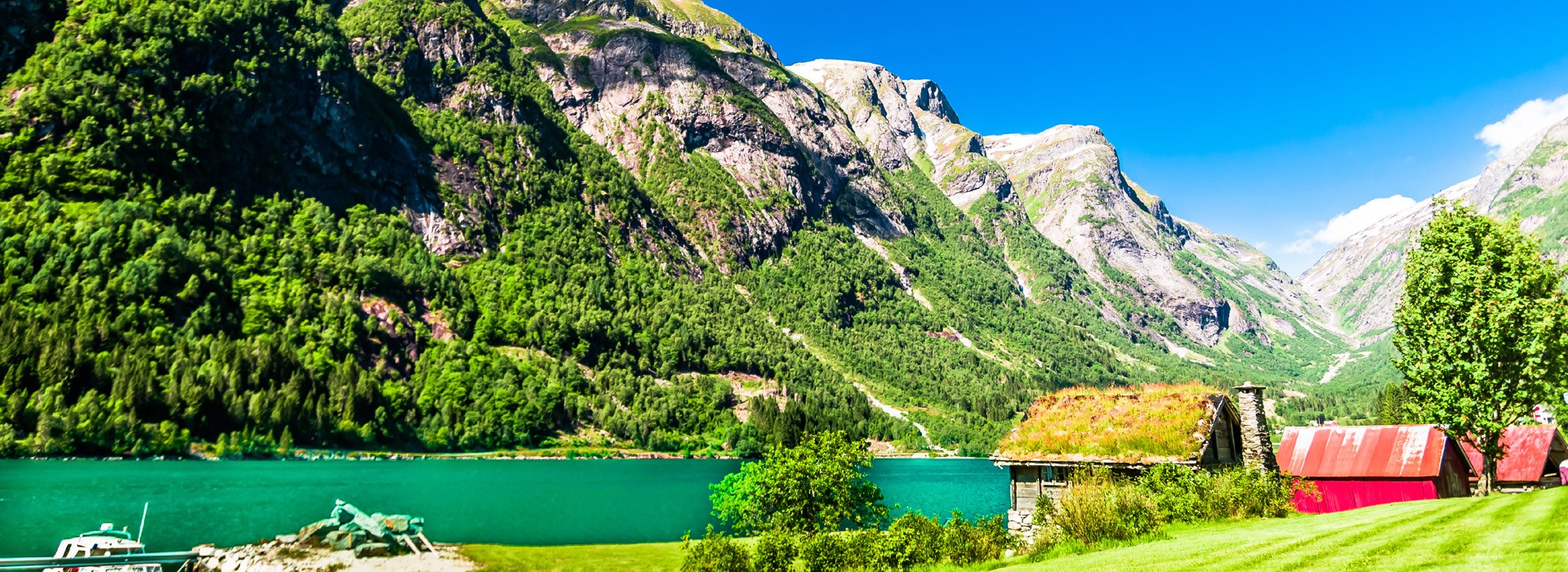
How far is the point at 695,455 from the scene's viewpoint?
195375 mm

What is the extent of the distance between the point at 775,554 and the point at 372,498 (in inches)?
2637

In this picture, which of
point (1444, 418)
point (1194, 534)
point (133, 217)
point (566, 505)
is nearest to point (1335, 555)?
point (1194, 534)

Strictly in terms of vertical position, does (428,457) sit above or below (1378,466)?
below

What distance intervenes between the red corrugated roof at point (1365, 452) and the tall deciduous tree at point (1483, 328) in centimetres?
960

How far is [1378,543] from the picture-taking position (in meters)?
18.1

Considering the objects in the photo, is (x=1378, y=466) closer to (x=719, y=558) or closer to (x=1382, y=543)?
(x=1382, y=543)

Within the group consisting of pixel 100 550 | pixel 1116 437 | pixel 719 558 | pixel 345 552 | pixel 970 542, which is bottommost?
pixel 345 552

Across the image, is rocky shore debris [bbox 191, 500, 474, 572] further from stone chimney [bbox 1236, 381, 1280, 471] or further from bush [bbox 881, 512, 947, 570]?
stone chimney [bbox 1236, 381, 1280, 471]

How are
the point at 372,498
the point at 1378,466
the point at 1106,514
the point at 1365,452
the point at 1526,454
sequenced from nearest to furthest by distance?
the point at 1106,514, the point at 1378,466, the point at 1365,452, the point at 1526,454, the point at 372,498

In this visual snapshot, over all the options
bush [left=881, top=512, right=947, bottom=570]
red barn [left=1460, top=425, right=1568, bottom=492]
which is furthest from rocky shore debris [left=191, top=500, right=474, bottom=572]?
red barn [left=1460, top=425, right=1568, bottom=492]

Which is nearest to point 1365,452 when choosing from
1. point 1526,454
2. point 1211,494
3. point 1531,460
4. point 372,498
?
point 1531,460

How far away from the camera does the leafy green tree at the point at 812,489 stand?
3325 cm

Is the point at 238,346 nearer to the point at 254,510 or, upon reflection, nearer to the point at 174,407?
the point at 174,407

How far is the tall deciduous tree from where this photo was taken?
33.7 meters
